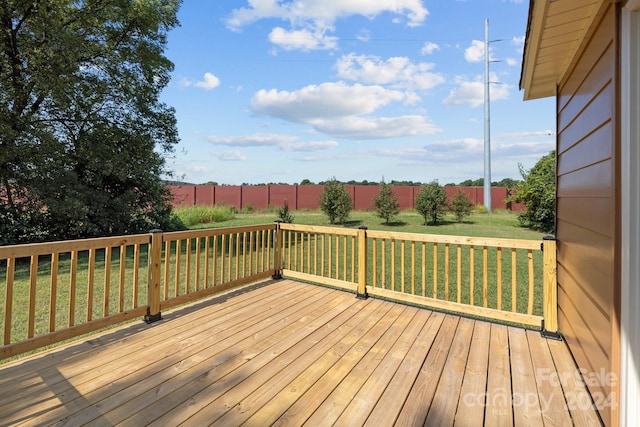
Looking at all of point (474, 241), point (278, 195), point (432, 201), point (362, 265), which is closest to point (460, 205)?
point (432, 201)

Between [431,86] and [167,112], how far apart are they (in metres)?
8.39

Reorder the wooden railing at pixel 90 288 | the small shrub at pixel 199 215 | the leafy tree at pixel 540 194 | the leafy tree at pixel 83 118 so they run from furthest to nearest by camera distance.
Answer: the small shrub at pixel 199 215 < the leafy tree at pixel 540 194 < the leafy tree at pixel 83 118 < the wooden railing at pixel 90 288

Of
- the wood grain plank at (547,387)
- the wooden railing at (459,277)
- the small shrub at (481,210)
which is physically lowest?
the wood grain plank at (547,387)

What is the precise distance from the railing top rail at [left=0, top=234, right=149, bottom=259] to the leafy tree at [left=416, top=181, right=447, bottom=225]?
11.6 meters

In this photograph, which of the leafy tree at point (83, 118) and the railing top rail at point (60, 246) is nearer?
the railing top rail at point (60, 246)

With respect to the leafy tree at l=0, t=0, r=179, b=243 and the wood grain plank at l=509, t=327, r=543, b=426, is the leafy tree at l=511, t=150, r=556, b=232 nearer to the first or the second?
the wood grain plank at l=509, t=327, r=543, b=426

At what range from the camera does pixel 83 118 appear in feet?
26.3

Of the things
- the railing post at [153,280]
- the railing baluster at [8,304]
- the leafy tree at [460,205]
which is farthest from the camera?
the leafy tree at [460,205]

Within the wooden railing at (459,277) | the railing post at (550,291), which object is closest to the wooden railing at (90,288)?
the wooden railing at (459,277)

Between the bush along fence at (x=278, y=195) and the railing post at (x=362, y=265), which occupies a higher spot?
the bush along fence at (x=278, y=195)

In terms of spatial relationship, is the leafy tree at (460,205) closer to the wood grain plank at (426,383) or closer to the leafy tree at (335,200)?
the leafy tree at (335,200)

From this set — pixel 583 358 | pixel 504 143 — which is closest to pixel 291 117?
pixel 583 358

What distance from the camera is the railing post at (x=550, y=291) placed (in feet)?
8.92

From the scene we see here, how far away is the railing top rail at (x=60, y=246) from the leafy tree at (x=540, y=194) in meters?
12.3
